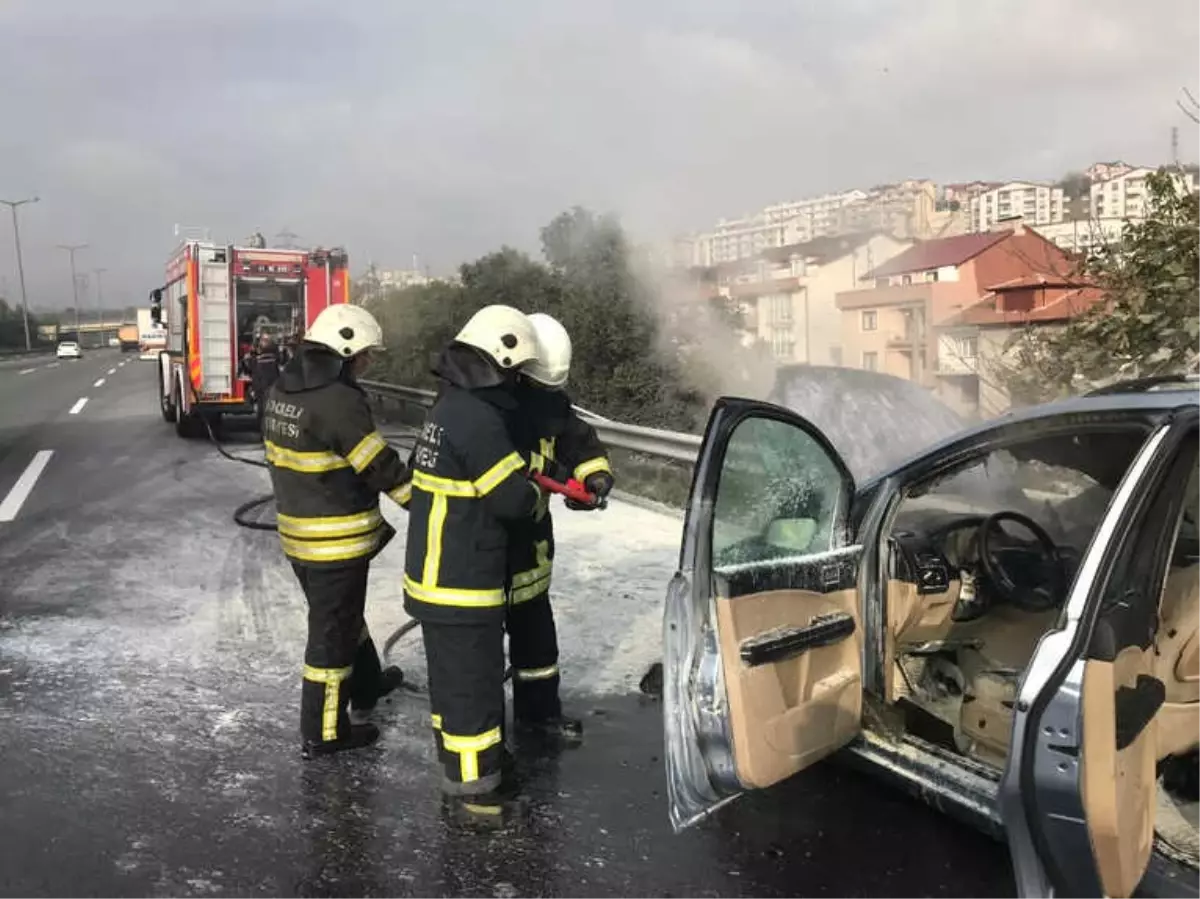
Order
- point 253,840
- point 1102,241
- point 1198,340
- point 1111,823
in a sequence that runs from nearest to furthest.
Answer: point 1111,823, point 253,840, point 1198,340, point 1102,241

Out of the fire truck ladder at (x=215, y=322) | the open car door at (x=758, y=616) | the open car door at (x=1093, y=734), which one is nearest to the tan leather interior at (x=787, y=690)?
the open car door at (x=758, y=616)

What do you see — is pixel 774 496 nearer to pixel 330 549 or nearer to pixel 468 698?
pixel 468 698

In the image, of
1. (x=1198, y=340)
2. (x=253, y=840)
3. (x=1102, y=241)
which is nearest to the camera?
(x=253, y=840)

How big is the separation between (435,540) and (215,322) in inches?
442

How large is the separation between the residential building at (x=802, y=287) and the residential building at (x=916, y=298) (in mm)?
143

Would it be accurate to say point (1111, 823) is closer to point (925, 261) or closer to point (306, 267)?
point (925, 261)

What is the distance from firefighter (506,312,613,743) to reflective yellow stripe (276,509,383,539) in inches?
21.8

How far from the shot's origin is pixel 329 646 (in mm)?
3711

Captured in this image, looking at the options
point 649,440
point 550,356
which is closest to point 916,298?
point 649,440

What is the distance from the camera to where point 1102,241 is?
281 inches

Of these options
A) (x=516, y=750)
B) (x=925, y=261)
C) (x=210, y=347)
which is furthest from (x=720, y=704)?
(x=210, y=347)

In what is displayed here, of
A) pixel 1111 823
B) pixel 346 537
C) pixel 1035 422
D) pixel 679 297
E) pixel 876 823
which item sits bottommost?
pixel 876 823

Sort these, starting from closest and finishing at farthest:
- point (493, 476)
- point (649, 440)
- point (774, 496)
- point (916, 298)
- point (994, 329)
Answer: point (774, 496)
point (493, 476)
point (649, 440)
point (994, 329)
point (916, 298)

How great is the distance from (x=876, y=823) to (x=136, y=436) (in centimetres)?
1319
